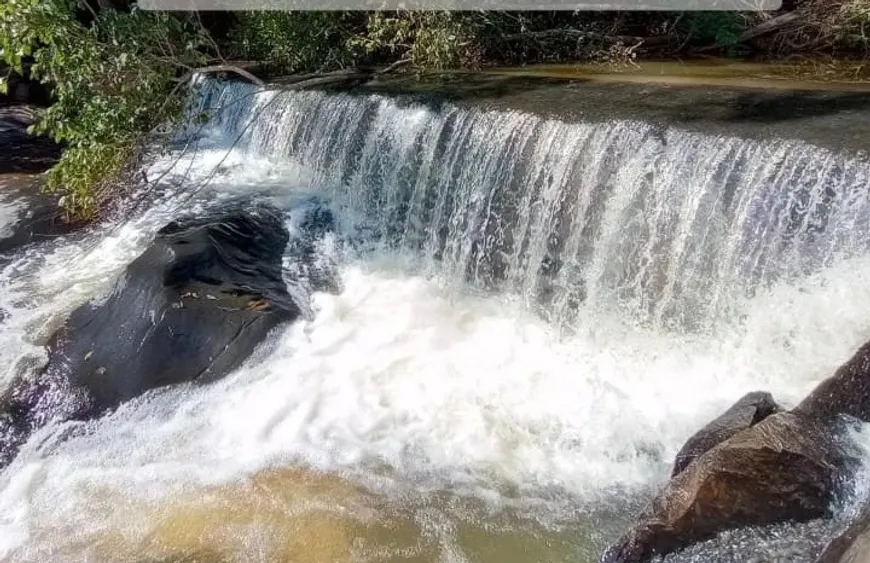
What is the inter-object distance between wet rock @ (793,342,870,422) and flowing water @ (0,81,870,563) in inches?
23.0

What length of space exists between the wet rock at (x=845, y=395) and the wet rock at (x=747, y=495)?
0.34 metres

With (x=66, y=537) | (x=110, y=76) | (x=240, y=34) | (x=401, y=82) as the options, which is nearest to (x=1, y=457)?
(x=66, y=537)

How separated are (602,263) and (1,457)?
13.8 feet

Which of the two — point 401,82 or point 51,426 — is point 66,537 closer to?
point 51,426

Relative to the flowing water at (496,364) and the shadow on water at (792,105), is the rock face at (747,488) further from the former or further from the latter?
the shadow on water at (792,105)

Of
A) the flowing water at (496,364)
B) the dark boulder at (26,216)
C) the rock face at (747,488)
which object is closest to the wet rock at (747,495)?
the rock face at (747,488)

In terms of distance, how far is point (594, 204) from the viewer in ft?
16.9

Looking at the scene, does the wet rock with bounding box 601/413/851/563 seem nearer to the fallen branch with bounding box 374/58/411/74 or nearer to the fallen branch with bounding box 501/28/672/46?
the fallen branch with bounding box 501/28/672/46

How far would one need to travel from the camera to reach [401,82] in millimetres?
7891

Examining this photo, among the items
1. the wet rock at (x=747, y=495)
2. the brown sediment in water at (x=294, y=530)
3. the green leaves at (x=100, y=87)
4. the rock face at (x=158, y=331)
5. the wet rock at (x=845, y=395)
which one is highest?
the green leaves at (x=100, y=87)

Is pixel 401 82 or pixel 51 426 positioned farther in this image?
pixel 401 82

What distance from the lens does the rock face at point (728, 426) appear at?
3.33 meters

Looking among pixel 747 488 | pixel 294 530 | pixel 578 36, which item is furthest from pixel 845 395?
pixel 578 36

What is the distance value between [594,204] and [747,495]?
2667 mm
